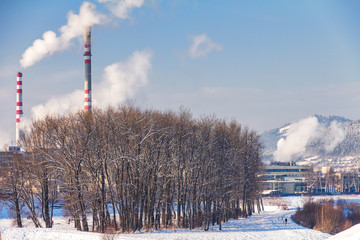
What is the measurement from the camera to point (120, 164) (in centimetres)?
5141

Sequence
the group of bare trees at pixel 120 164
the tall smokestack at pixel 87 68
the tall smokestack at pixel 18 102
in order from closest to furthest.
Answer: the group of bare trees at pixel 120 164 → the tall smokestack at pixel 87 68 → the tall smokestack at pixel 18 102

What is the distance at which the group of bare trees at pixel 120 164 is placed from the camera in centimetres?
4931

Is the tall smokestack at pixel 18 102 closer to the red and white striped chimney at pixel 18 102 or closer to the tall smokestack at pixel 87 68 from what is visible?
the red and white striped chimney at pixel 18 102

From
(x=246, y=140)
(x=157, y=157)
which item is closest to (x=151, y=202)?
(x=157, y=157)

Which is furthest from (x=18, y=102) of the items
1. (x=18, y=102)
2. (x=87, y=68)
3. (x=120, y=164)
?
(x=120, y=164)

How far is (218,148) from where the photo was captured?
65250 millimetres

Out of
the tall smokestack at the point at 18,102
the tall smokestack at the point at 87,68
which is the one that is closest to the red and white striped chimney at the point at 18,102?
the tall smokestack at the point at 18,102

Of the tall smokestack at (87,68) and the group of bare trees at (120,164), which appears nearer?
the group of bare trees at (120,164)

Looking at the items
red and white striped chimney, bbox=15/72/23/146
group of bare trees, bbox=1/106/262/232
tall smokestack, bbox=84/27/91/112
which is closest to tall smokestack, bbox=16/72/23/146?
red and white striped chimney, bbox=15/72/23/146

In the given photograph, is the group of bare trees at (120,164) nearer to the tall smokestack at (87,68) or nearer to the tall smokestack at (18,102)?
the tall smokestack at (87,68)

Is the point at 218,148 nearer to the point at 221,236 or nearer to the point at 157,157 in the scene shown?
→ the point at 157,157

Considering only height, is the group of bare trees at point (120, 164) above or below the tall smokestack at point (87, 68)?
below

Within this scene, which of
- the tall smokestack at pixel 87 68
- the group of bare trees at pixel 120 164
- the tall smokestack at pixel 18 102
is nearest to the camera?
the group of bare trees at pixel 120 164

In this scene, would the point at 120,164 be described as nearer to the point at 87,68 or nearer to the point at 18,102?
the point at 87,68
